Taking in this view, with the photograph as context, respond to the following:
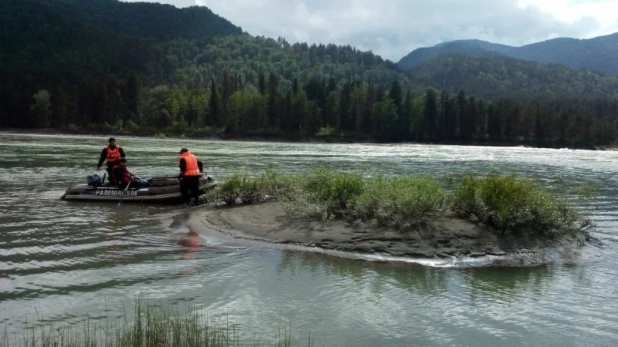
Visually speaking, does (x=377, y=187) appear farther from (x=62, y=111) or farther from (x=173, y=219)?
(x=62, y=111)

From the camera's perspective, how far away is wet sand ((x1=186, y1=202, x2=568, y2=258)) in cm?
1386

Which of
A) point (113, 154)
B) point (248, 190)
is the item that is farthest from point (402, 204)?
point (113, 154)

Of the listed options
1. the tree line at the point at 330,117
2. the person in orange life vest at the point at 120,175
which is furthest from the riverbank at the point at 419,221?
the tree line at the point at 330,117

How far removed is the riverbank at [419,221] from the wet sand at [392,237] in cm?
3

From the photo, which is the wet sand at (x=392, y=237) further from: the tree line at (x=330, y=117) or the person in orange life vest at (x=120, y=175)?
the tree line at (x=330, y=117)

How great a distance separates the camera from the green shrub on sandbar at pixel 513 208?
48.5ft

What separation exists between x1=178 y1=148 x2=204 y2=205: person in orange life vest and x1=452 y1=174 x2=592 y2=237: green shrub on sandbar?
32.9 feet

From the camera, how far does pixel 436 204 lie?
15.1 metres

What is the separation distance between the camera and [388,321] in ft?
30.8

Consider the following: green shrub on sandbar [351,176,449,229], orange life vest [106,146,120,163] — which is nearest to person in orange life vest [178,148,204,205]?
orange life vest [106,146,120,163]

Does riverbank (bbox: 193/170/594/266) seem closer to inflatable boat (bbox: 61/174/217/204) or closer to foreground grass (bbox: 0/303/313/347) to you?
inflatable boat (bbox: 61/174/217/204)

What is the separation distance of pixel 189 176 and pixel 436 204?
390 inches

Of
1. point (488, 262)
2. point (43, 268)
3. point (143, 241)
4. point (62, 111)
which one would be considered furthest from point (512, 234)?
point (62, 111)

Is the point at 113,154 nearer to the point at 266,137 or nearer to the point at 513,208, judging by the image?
the point at 513,208
